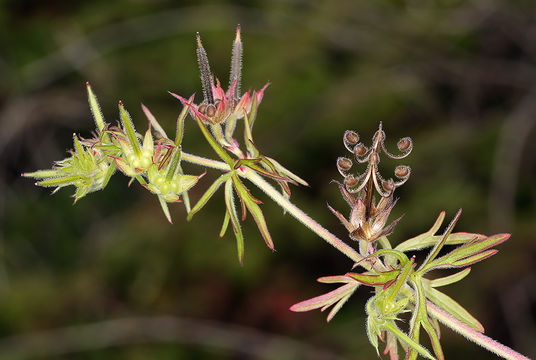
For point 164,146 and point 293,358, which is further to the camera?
point 293,358

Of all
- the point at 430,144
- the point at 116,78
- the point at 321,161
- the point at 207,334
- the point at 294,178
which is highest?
the point at 116,78

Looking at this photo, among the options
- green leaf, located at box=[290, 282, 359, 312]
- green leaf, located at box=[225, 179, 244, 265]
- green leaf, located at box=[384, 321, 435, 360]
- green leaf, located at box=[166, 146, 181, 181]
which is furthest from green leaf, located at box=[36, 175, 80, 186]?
green leaf, located at box=[384, 321, 435, 360]

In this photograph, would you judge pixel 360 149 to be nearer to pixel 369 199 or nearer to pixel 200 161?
pixel 369 199

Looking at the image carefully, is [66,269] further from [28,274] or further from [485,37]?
[485,37]

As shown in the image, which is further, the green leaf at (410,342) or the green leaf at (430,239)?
the green leaf at (430,239)

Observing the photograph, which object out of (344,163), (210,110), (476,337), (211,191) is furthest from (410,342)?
(210,110)

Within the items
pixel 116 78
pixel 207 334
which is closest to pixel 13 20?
pixel 116 78

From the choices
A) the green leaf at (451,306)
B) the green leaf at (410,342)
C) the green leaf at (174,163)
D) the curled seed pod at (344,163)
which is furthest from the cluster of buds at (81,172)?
the green leaf at (451,306)

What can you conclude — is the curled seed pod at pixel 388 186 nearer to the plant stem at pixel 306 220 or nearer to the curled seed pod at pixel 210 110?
the plant stem at pixel 306 220
